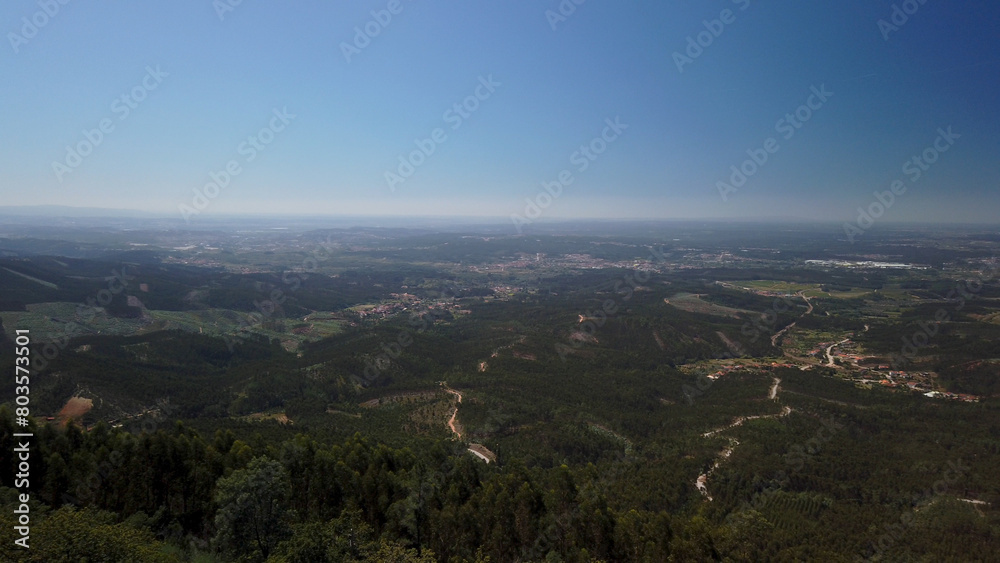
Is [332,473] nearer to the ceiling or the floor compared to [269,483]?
nearer to the floor

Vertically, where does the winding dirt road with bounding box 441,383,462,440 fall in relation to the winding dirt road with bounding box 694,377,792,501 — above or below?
below

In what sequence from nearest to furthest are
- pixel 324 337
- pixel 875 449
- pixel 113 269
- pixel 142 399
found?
pixel 875 449 → pixel 142 399 → pixel 324 337 → pixel 113 269

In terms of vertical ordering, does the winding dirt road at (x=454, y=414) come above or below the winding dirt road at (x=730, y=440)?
below

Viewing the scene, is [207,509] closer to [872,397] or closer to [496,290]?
[872,397]

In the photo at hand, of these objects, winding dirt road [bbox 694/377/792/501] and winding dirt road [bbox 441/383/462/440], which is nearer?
winding dirt road [bbox 694/377/792/501]

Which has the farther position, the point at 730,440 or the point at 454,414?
the point at 454,414

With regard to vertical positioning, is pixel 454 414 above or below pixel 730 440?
below

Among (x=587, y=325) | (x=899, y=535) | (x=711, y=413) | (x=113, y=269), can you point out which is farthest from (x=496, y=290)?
(x=899, y=535)

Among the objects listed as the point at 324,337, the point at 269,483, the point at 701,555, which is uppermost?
the point at 269,483

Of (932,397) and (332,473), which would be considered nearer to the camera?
(332,473)

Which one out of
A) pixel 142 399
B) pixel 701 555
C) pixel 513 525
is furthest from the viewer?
pixel 142 399

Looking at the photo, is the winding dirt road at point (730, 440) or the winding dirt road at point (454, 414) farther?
the winding dirt road at point (454, 414)
